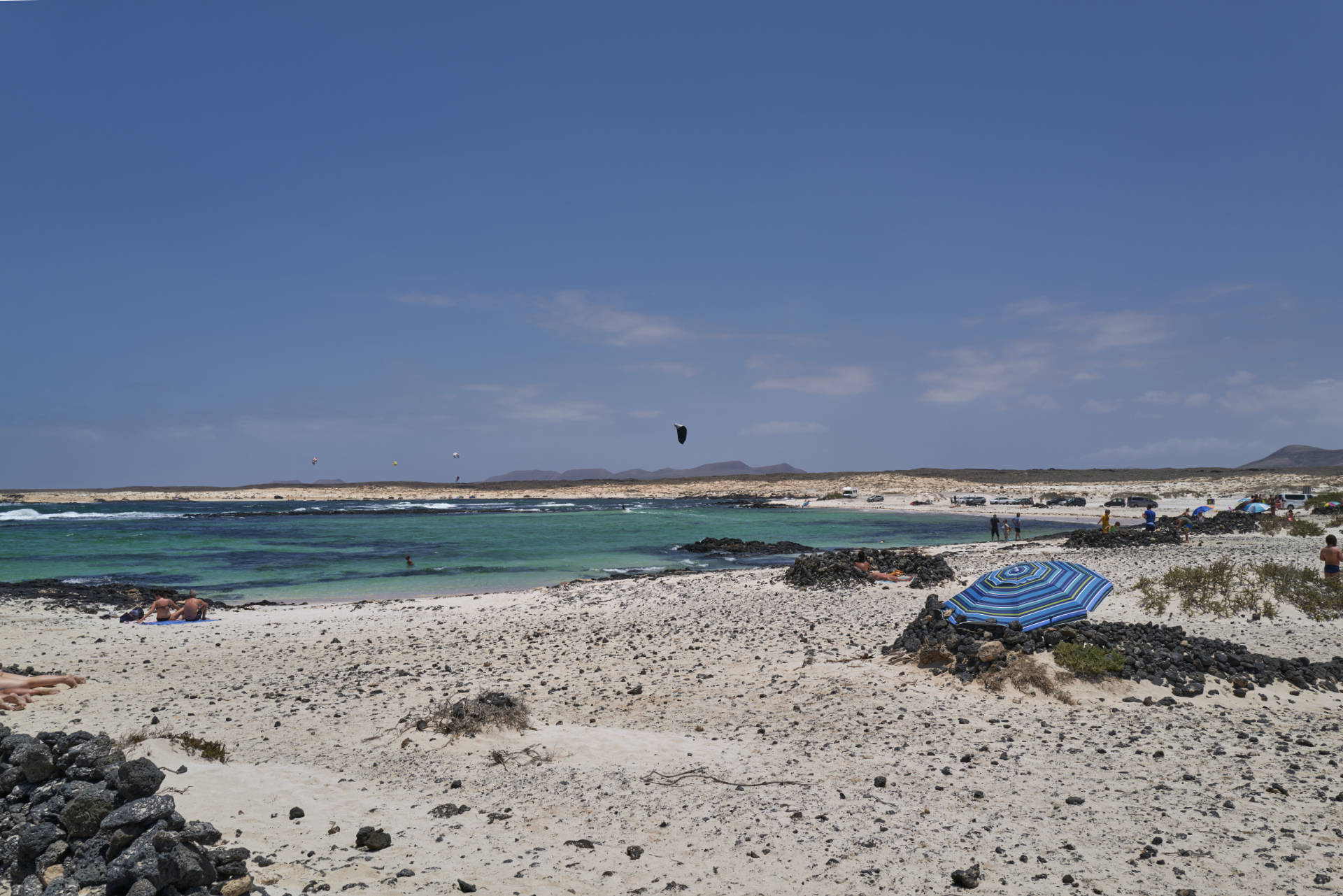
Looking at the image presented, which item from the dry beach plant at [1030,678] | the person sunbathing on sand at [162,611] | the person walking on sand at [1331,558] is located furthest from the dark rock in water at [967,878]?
the person sunbathing on sand at [162,611]

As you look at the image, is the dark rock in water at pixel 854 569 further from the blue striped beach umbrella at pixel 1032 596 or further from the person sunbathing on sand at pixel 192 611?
the person sunbathing on sand at pixel 192 611

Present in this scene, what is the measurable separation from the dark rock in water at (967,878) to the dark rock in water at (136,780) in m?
5.64

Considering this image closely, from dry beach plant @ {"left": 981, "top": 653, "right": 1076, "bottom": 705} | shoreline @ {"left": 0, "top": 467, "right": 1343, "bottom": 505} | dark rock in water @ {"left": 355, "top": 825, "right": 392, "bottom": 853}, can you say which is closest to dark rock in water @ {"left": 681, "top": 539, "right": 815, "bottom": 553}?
dry beach plant @ {"left": 981, "top": 653, "right": 1076, "bottom": 705}

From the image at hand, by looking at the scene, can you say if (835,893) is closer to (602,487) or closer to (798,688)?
(798,688)

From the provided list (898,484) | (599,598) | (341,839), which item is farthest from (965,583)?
(898,484)

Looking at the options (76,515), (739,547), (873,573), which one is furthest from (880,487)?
(76,515)

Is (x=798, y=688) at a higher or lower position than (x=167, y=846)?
lower

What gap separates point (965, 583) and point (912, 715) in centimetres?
1183

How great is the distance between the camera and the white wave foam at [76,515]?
73000 millimetres

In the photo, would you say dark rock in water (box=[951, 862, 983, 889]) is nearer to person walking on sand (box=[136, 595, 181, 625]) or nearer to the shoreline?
person walking on sand (box=[136, 595, 181, 625])

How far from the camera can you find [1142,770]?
22.7ft

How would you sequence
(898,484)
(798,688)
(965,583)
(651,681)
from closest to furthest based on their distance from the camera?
(798,688) → (651,681) → (965,583) → (898,484)

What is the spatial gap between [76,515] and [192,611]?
8080 cm

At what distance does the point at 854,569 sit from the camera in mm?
20969
